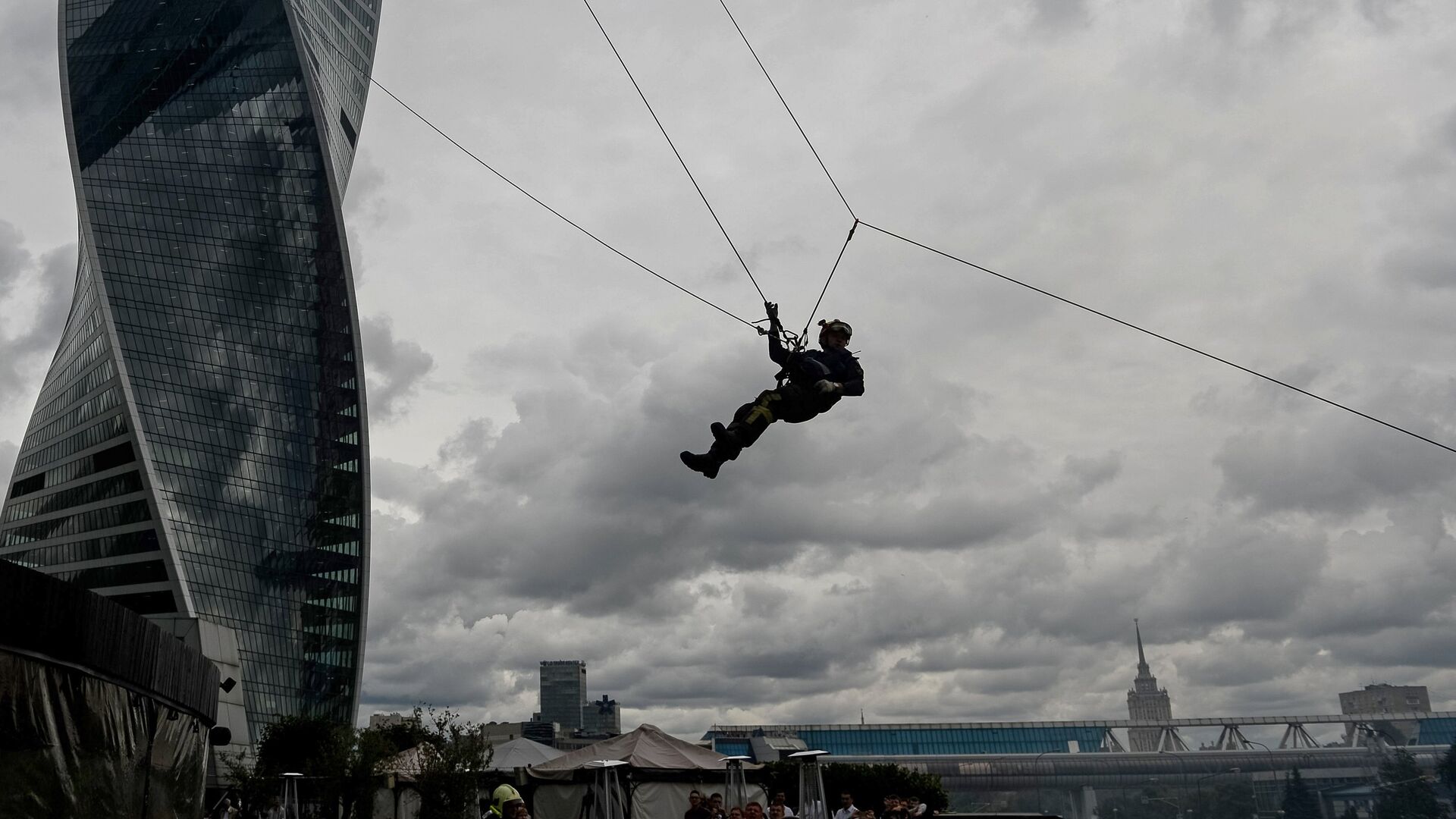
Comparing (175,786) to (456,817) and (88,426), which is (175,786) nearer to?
(456,817)

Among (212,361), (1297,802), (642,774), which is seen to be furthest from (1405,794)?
(212,361)

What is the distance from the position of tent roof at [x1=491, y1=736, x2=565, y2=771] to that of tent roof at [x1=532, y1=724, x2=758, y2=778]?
11.6ft

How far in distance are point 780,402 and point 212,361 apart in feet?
315

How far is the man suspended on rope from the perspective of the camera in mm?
11984

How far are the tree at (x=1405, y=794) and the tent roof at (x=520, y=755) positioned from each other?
92876mm

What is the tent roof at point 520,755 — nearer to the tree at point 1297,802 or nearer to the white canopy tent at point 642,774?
the white canopy tent at point 642,774

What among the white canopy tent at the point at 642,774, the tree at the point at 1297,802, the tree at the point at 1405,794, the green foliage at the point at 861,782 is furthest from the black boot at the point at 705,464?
the tree at the point at 1297,802

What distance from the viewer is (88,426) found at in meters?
94.8

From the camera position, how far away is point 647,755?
20312 mm

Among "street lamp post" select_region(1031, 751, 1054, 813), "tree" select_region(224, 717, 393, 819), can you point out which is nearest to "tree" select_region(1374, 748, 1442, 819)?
"street lamp post" select_region(1031, 751, 1054, 813)

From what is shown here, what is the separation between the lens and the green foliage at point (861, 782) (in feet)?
93.0

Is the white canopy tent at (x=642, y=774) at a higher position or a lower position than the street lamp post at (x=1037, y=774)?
higher

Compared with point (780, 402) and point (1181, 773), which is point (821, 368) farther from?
point (1181, 773)

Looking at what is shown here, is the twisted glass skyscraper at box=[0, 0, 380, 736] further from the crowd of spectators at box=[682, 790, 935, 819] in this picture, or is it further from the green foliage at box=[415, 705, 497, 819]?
the crowd of spectators at box=[682, 790, 935, 819]
